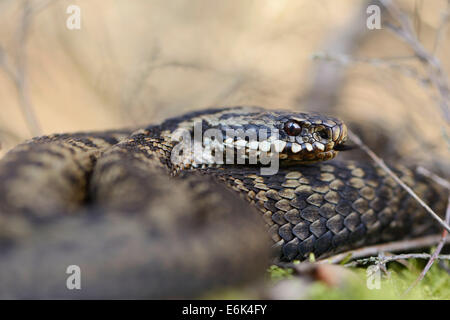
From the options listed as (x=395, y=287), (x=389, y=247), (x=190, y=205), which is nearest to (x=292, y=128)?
(x=389, y=247)

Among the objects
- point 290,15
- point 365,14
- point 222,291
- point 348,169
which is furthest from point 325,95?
point 222,291

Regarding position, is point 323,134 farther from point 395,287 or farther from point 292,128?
point 395,287

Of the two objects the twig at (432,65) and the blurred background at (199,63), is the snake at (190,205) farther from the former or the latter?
the blurred background at (199,63)

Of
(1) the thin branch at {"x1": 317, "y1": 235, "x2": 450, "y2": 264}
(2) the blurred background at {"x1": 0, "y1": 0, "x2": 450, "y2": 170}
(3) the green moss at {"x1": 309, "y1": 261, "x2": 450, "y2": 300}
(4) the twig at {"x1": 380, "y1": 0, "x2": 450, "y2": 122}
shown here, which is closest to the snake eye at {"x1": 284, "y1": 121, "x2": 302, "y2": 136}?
(1) the thin branch at {"x1": 317, "y1": 235, "x2": 450, "y2": 264}

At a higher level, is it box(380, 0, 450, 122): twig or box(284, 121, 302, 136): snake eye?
box(380, 0, 450, 122): twig

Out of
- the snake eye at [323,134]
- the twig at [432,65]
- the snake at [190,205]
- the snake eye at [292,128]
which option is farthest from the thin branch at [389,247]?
the twig at [432,65]

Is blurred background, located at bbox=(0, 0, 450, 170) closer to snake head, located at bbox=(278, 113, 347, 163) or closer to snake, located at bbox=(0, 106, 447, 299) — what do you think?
snake, located at bbox=(0, 106, 447, 299)

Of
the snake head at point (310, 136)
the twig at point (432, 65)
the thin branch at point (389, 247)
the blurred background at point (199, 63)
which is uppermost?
the blurred background at point (199, 63)

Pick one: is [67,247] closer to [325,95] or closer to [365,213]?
[365,213]
